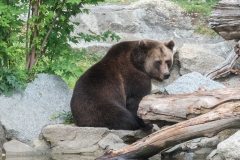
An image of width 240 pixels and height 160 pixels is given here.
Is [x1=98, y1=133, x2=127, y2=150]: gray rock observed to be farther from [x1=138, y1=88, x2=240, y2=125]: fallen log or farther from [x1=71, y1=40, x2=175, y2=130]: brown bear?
[x1=138, y1=88, x2=240, y2=125]: fallen log

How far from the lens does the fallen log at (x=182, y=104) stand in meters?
6.49

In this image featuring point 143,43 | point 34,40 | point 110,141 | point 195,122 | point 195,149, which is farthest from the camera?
point 34,40

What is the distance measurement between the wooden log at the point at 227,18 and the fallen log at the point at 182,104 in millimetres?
2924

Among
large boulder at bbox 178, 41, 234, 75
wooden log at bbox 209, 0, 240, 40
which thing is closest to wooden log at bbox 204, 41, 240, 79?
large boulder at bbox 178, 41, 234, 75

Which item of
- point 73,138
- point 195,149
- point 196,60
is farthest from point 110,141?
point 196,60

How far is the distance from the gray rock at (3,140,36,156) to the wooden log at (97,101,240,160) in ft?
5.51

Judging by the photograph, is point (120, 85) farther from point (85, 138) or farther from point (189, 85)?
point (189, 85)

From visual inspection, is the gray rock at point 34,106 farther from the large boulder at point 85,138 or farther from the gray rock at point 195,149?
the gray rock at point 195,149

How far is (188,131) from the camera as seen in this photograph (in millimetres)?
6320

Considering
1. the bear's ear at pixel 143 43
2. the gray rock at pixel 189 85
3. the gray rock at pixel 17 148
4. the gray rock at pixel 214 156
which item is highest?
the bear's ear at pixel 143 43

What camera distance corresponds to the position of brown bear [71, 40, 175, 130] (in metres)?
7.95

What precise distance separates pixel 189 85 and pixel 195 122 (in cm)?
257

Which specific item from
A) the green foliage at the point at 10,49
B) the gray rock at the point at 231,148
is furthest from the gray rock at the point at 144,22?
the gray rock at the point at 231,148

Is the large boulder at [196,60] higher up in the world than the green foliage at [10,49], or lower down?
lower down
